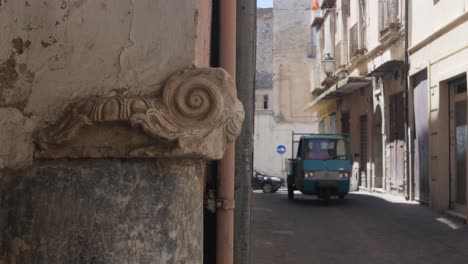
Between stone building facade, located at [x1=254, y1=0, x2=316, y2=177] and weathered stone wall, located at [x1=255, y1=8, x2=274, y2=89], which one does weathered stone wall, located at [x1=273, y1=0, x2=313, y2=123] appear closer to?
stone building facade, located at [x1=254, y1=0, x2=316, y2=177]

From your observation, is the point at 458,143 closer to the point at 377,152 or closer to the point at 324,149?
the point at 324,149

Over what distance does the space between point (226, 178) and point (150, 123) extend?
0.87 m

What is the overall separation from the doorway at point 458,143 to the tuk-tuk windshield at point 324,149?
4.06 m

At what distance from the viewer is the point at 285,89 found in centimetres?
4647

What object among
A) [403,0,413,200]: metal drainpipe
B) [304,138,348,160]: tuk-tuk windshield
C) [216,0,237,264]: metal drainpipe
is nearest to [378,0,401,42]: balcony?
[403,0,413,200]: metal drainpipe

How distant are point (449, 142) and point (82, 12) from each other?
1386cm

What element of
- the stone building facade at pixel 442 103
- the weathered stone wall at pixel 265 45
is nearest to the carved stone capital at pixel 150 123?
the stone building facade at pixel 442 103

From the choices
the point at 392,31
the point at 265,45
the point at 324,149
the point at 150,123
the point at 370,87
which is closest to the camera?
the point at 150,123

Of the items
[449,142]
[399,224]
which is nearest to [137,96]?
[399,224]

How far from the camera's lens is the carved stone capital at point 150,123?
2.07 meters

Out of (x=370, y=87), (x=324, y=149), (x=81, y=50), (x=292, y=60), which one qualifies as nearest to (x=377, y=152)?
(x=370, y=87)

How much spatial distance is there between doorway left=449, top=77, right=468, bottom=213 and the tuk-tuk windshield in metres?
4.06

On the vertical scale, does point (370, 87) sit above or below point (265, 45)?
below

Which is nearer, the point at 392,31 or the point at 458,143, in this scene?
the point at 458,143
